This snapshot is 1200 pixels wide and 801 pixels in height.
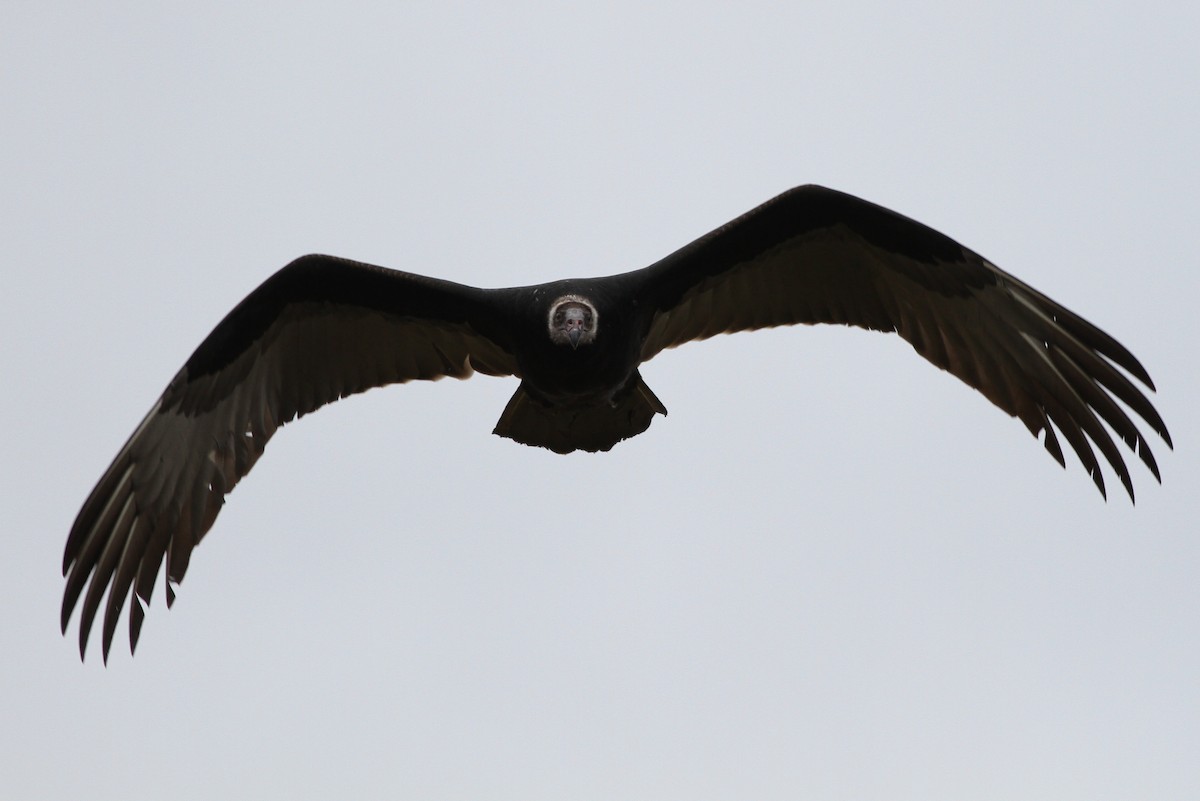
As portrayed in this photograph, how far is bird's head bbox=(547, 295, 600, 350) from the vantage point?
7.51 m


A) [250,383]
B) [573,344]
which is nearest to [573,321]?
[573,344]

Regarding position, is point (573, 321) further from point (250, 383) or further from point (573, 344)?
point (250, 383)

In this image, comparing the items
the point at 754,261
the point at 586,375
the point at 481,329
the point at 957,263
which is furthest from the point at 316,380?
the point at 957,263

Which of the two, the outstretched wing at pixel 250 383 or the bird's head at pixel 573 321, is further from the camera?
the outstretched wing at pixel 250 383

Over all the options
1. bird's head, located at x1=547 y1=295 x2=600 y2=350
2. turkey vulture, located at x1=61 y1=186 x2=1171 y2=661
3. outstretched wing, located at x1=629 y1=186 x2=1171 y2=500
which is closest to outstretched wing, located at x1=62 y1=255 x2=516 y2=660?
turkey vulture, located at x1=61 y1=186 x2=1171 y2=661

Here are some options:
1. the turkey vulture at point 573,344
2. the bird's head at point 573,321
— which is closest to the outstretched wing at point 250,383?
the turkey vulture at point 573,344

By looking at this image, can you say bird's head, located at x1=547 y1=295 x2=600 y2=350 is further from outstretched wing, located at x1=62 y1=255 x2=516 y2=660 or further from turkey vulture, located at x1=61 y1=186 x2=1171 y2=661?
outstretched wing, located at x1=62 y1=255 x2=516 y2=660

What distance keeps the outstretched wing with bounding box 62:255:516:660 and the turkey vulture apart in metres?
0.01

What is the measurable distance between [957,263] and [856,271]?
0.58 metres

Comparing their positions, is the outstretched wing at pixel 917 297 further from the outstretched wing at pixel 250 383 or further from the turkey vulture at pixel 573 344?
the outstretched wing at pixel 250 383

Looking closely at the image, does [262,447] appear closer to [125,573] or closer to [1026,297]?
[125,573]

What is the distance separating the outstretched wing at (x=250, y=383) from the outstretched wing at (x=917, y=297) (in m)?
1.25

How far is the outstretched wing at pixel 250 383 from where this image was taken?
786cm

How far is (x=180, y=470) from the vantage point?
8.06m
